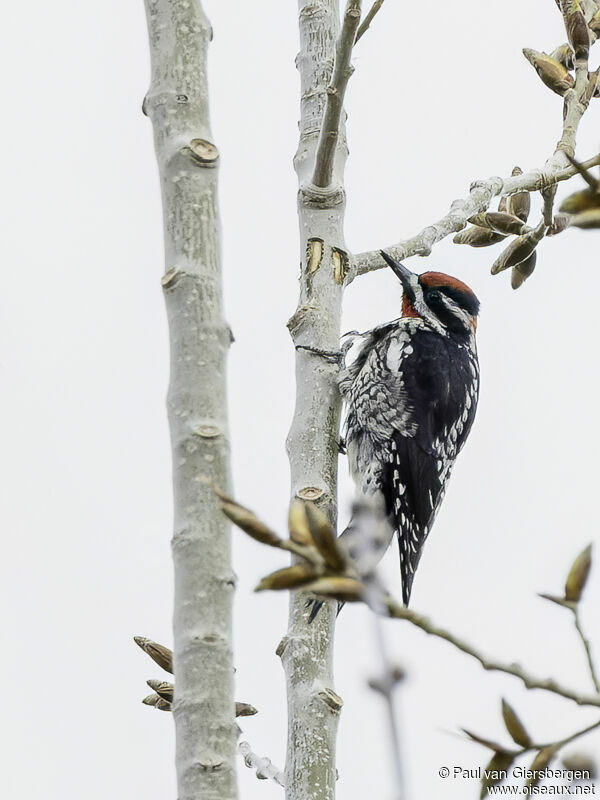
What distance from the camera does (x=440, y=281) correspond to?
4.48 meters

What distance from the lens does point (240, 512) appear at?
3.25 feet

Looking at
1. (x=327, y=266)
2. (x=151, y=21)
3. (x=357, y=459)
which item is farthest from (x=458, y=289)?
(x=151, y=21)

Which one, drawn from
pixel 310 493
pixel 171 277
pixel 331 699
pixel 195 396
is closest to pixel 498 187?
pixel 310 493

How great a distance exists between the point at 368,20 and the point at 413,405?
6.72 feet

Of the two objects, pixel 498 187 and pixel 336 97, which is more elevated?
pixel 498 187

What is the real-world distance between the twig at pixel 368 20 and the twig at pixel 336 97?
4 centimetres

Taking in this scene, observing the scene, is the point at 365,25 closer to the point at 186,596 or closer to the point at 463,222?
the point at 463,222

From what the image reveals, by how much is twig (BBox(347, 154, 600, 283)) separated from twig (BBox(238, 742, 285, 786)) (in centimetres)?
124

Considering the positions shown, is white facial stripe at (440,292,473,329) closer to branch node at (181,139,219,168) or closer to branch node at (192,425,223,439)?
branch node at (181,139,219,168)

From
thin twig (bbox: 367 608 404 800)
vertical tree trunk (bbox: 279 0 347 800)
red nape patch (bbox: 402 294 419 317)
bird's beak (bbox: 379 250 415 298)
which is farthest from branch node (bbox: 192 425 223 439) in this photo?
red nape patch (bbox: 402 294 419 317)

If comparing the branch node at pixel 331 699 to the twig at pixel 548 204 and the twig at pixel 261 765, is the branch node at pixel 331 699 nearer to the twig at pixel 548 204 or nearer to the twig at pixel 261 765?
the twig at pixel 261 765

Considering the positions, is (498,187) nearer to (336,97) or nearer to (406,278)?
(336,97)

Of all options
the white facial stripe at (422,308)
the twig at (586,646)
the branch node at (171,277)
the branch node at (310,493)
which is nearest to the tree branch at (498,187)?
the branch node at (310,493)

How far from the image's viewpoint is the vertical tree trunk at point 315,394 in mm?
2084
